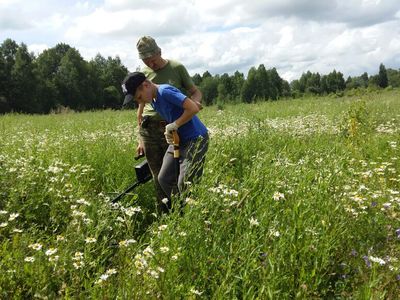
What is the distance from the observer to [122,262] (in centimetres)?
280

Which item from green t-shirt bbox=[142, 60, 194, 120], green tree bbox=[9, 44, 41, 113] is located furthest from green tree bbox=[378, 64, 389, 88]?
green t-shirt bbox=[142, 60, 194, 120]

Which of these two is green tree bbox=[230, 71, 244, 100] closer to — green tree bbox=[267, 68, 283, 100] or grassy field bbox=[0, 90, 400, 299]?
green tree bbox=[267, 68, 283, 100]

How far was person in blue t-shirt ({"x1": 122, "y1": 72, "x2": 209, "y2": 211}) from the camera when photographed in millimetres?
3529

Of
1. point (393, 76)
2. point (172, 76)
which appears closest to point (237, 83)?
point (172, 76)

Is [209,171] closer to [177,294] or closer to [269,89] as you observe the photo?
[177,294]

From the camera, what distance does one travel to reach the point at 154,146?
4559mm

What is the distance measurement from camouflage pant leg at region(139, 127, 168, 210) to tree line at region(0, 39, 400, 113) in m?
33.5

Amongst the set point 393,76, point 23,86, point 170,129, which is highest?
point 23,86

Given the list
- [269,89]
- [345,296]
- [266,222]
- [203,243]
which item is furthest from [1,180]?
[269,89]

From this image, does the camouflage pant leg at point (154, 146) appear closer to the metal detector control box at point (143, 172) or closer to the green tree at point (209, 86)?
the metal detector control box at point (143, 172)

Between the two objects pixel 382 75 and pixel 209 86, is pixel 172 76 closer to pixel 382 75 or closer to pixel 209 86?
pixel 209 86

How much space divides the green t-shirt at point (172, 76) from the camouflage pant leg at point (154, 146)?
6.9 inches

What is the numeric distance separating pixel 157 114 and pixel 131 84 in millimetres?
1019

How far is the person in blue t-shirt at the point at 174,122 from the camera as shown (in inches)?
139
